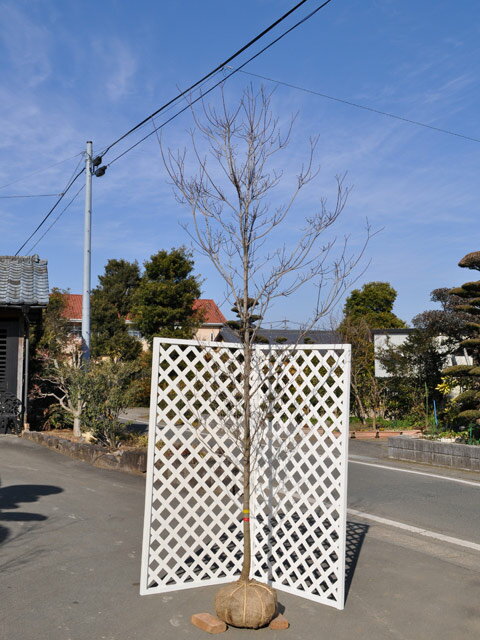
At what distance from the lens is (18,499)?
745 centimetres

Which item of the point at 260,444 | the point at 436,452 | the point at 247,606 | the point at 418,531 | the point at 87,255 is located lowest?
the point at 418,531

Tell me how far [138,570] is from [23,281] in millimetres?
10206

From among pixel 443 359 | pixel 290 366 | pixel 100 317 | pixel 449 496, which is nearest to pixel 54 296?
pixel 100 317

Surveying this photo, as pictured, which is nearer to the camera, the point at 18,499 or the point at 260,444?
the point at 260,444

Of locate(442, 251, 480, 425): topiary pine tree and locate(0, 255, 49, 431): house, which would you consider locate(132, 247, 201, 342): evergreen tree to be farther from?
locate(442, 251, 480, 425): topiary pine tree

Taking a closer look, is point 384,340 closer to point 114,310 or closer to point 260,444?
point 260,444

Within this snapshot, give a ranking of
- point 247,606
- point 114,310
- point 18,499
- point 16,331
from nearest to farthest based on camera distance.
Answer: point 247,606
point 18,499
point 16,331
point 114,310

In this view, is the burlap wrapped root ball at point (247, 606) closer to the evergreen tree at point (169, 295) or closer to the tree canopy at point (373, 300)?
the evergreen tree at point (169, 295)

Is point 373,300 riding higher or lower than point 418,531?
higher

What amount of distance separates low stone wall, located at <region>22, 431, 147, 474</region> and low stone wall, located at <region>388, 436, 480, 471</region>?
5657 millimetres

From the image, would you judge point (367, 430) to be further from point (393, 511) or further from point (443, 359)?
point (393, 511)

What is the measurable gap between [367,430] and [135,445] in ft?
27.9

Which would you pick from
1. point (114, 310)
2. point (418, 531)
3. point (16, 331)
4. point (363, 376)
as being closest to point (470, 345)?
point (363, 376)

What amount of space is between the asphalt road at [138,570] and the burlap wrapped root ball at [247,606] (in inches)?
3.2
